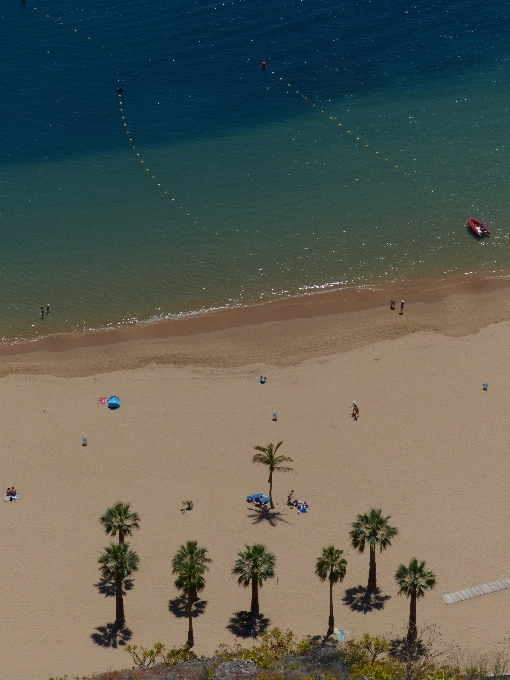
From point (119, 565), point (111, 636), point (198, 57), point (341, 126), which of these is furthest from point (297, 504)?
point (198, 57)

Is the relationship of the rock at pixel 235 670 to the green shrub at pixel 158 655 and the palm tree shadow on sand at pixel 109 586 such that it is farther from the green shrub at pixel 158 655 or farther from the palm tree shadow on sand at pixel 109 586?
the palm tree shadow on sand at pixel 109 586

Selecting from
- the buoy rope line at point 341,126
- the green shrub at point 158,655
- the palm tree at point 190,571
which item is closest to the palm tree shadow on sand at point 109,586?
the palm tree at point 190,571

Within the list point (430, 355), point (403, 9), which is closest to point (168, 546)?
point (430, 355)

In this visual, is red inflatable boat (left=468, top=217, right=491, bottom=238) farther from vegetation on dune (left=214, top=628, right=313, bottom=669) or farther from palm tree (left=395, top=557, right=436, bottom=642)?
vegetation on dune (left=214, top=628, right=313, bottom=669)

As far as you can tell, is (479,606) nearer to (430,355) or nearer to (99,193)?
(430,355)

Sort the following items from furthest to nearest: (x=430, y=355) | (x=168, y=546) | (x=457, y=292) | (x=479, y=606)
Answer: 1. (x=457, y=292)
2. (x=430, y=355)
3. (x=168, y=546)
4. (x=479, y=606)
